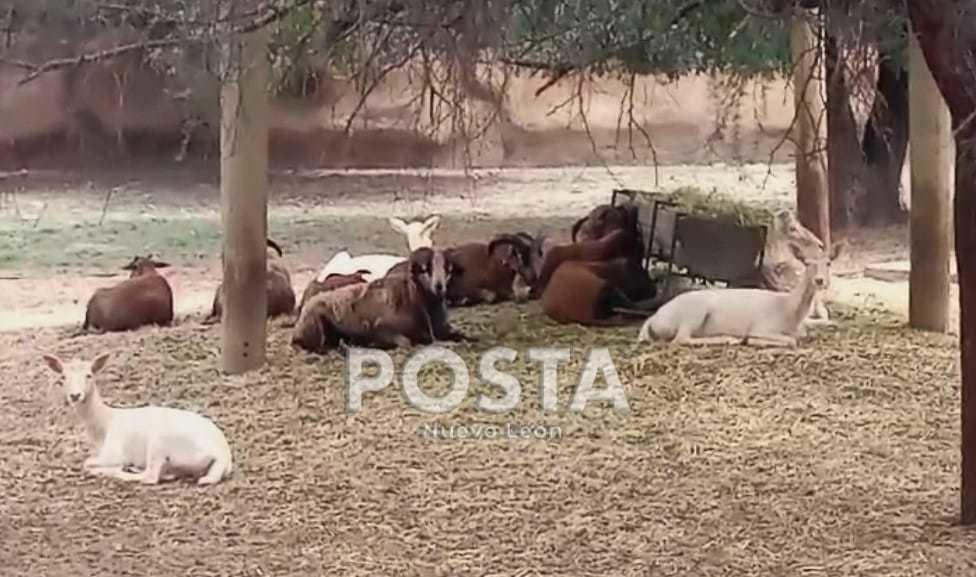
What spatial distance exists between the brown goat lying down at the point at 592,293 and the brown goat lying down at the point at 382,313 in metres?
0.78

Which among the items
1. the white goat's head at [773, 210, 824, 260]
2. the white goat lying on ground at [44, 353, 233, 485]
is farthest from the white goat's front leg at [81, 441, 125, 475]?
the white goat's head at [773, 210, 824, 260]

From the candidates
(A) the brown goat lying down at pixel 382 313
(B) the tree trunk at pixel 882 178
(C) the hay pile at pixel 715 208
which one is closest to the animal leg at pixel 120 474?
(A) the brown goat lying down at pixel 382 313

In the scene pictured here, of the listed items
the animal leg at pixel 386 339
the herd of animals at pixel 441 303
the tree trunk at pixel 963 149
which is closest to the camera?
the tree trunk at pixel 963 149

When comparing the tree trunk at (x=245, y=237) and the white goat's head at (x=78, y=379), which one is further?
the tree trunk at (x=245, y=237)

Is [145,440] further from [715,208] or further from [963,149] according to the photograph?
[715,208]

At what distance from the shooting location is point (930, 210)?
700 centimetres

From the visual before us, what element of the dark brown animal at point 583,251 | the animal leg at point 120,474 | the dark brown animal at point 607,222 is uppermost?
the dark brown animal at point 607,222

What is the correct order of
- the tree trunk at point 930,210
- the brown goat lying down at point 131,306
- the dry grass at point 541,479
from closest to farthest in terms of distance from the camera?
1. the dry grass at point 541,479
2. the tree trunk at point 930,210
3. the brown goat lying down at point 131,306

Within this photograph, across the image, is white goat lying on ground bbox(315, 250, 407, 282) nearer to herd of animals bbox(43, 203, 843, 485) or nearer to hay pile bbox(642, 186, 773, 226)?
herd of animals bbox(43, 203, 843, 485)

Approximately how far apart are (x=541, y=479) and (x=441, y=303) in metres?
2.17

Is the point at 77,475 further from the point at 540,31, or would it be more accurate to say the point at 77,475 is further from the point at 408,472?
the point at 540,31

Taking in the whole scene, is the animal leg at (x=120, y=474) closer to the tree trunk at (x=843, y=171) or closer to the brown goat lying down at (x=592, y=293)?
the brown goat lying down at (x=592, y=293)

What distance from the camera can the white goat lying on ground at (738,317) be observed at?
21.8 feet

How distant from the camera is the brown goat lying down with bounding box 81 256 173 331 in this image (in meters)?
7.38
